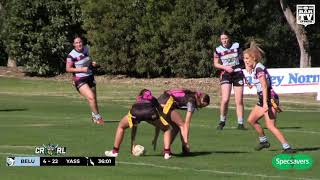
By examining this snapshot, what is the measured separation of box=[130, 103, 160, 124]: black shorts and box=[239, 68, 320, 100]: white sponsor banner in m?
19.5

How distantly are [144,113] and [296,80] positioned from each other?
2071cm

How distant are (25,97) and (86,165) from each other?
64.3 feet

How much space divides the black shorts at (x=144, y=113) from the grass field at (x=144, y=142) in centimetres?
63

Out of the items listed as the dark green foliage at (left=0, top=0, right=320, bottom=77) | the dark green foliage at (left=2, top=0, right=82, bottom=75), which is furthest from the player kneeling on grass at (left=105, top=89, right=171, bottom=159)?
the dark green foliage at (left=2, top=0, right=82, bottom=75)

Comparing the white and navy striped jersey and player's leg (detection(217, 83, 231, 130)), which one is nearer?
player's leg (detection(217, 83, 231, 130))

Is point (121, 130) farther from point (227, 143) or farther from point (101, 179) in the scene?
point (227, 143)

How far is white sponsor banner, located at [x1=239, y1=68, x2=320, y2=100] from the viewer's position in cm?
3244

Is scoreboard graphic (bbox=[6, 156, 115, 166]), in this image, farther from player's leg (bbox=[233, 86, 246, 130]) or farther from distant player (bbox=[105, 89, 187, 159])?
player's leg (bbox=[233, 86, 246, 130])

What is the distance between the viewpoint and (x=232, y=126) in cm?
1952

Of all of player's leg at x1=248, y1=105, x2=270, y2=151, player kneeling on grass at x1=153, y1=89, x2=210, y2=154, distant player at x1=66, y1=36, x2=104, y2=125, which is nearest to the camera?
player kneeling on grass at x1=153, y1=89, x2=210, y2=154

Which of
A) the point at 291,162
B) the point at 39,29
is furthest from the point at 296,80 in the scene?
the point at 291,162

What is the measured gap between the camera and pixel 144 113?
12.9 metres

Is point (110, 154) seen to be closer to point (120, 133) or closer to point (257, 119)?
point (120, 133)

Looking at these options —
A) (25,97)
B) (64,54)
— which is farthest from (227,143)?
(64,54)
